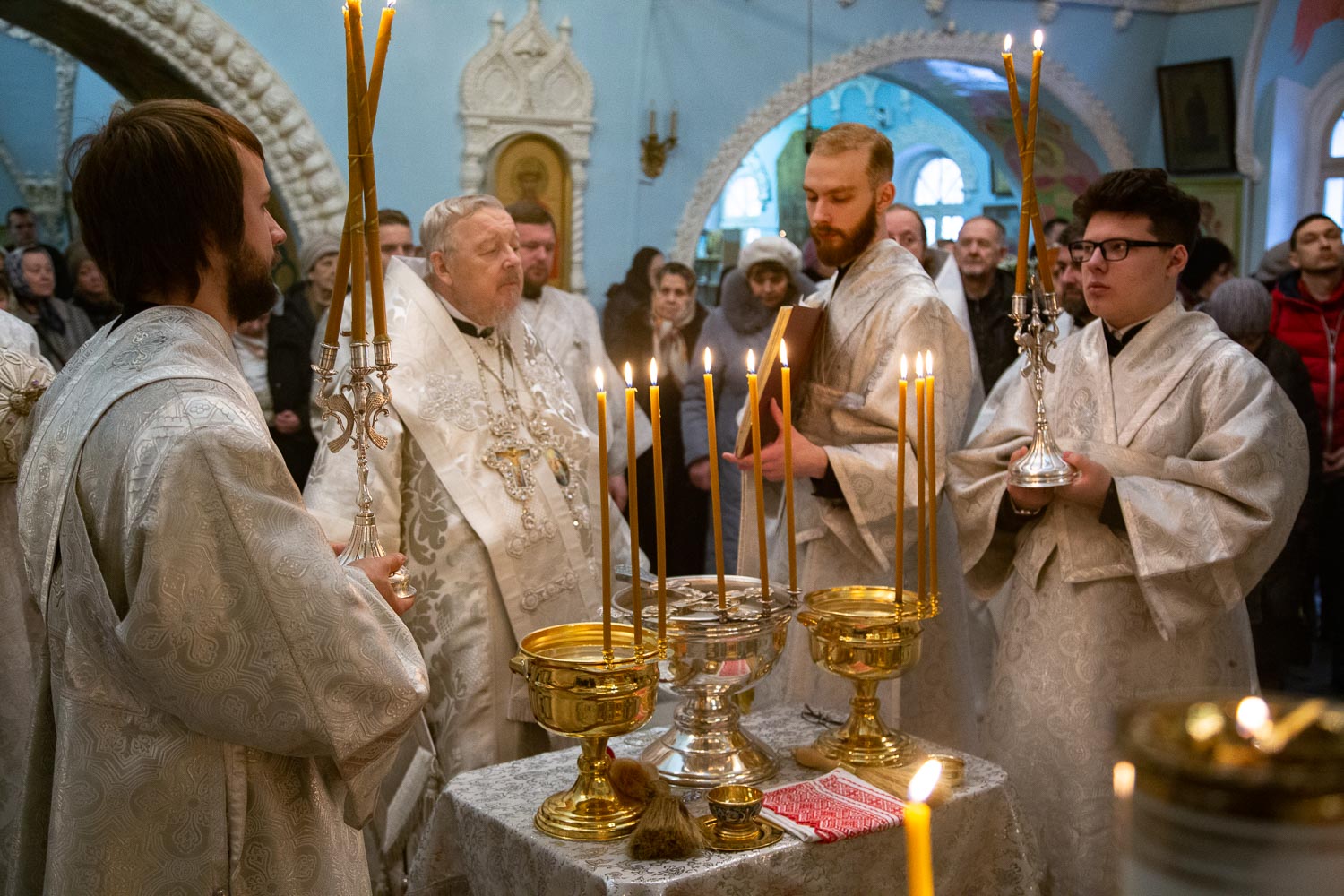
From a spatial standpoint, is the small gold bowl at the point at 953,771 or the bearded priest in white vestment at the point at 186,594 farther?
the small gold bowl at the point at 953,771

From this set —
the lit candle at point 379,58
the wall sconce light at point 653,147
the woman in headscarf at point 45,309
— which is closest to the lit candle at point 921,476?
the lit candle at point 379,58

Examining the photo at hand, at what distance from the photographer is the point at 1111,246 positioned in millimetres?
2844

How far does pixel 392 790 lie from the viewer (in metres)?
3.36

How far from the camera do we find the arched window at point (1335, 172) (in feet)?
35.8

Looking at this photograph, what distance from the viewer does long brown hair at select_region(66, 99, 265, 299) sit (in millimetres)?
1741

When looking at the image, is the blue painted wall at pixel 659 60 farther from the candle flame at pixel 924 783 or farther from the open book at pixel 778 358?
the candle flame at pixel 924 783

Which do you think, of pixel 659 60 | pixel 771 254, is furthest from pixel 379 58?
pixel 659 60

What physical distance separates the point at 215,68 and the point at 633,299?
9.18ft

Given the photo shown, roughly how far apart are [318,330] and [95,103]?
7.85 meters

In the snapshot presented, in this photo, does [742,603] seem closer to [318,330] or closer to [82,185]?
[82,185]

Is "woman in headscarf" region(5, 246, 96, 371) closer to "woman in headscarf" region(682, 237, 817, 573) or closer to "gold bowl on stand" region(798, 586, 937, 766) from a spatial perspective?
"woman in headscarf" region(682, 237, 817, 573)

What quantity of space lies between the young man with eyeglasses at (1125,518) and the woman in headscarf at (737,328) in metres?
2.57

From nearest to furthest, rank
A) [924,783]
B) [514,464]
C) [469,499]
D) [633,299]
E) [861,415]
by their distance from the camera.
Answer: [924,783] < [861,415] < [469,499] < [514,464] < [633,299]

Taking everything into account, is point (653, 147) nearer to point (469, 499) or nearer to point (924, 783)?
point (469, 499)
